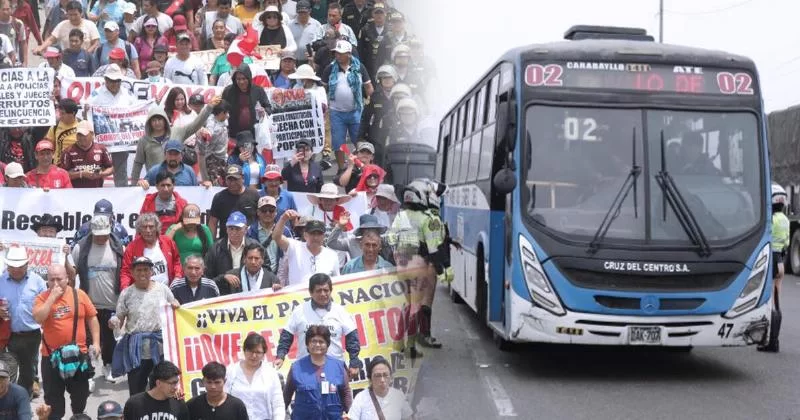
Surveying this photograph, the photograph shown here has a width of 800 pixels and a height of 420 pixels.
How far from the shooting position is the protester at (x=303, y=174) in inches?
490

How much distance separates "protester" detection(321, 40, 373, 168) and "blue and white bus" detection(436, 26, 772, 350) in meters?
3.41

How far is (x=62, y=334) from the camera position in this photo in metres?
9.25

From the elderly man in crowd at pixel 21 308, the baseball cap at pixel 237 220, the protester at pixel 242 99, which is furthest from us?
the protester at pixel 242 99

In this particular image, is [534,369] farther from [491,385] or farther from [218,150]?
[218,150]

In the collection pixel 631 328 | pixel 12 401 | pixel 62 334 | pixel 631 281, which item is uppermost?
pixel 631 281

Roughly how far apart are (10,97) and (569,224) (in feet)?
25.8

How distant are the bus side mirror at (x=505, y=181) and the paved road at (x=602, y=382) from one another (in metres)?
1.65

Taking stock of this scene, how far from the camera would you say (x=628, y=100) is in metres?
10.3

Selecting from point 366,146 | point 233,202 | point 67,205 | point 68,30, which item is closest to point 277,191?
point 233,202

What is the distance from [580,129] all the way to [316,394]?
3.81m

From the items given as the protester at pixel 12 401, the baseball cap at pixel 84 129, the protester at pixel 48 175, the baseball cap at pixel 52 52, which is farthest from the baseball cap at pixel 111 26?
the protester at pixel 12 401

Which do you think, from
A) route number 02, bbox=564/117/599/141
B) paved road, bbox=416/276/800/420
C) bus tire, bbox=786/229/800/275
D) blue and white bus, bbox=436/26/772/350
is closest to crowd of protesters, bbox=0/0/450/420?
paved road, bbox=416/276/800/420

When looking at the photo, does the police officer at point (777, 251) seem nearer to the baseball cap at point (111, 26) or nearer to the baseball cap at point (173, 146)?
the baseball cap at point (173, 146)

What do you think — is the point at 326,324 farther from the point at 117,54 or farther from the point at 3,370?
the point at 117,54
